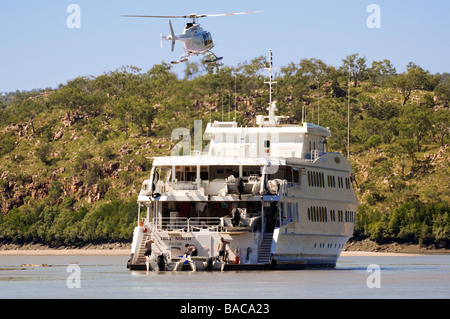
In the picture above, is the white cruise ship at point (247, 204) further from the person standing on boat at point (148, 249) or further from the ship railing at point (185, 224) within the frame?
the person standing on boat at point (148, 249)

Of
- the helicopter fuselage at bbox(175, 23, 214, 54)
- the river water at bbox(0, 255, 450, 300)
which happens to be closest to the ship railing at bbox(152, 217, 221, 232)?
the river water at bbox(0, 255, 450, 300)

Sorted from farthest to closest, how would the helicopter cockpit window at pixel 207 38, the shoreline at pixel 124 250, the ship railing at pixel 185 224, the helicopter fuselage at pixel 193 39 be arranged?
the shoreline at pixel 124 250 → the helicopter cockpit window at pixel 207 38 → the helicopter fuselage at pixel 193 39 → the ship railing at pixel 185 224

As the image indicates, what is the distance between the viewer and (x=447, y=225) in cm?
9206

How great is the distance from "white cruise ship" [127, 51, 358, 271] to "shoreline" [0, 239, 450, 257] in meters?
37.2

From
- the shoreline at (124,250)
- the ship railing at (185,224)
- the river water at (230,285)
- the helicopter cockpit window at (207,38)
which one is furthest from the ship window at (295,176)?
the shoreline at (124,250)

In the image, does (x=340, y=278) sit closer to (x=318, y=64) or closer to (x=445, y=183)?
(x=445, y=183)

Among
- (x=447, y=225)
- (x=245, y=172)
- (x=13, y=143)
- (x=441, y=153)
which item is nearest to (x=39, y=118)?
(x=13, y=143)

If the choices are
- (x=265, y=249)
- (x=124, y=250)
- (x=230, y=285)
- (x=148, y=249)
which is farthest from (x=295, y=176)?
(x=124, y=250)

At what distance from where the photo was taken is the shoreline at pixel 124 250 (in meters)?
90.8

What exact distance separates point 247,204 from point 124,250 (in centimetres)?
5178

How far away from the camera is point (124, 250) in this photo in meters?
97.3

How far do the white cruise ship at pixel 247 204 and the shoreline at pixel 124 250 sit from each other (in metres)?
37.2

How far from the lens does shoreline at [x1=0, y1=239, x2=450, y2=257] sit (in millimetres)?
90750

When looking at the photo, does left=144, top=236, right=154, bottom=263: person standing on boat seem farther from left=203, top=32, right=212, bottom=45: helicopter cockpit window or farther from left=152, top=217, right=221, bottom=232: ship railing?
left=203, top=32, right=212, bottom=45: helicopter cockpit window
